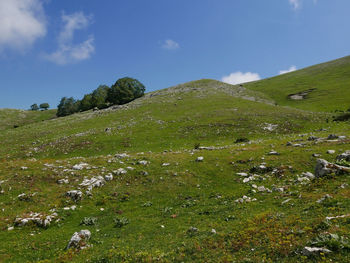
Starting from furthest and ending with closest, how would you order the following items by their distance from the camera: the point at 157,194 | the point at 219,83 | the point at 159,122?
the point at 219,83
the point at 159,122
the point at 157,194

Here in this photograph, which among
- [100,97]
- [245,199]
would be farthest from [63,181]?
[100,97]

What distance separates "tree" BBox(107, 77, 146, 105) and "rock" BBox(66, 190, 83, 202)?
8331 cm

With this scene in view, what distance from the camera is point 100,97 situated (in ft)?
326

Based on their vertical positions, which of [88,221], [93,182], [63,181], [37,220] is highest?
[63,181]

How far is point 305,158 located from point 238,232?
544 inches

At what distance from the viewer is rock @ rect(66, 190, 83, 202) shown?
15875mm

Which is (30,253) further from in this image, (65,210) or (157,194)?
(157,194)

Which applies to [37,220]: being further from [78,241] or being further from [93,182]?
[93,182]

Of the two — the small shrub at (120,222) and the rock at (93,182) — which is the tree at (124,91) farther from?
the small shrub at (120,222)

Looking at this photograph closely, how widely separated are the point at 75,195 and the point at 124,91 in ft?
279

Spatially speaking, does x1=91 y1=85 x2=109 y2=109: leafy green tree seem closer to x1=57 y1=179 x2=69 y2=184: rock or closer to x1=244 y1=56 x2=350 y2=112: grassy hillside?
x1=244 y1=56 x2=350 y2=112: grassy hillside

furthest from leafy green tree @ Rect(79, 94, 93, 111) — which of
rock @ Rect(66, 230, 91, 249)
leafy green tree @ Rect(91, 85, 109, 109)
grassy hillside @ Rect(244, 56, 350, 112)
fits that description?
rock @ Rect(66, 230, 91, 249)

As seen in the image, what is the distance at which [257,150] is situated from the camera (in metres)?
24.6

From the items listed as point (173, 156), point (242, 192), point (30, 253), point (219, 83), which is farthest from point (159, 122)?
point (219, 83)
